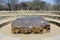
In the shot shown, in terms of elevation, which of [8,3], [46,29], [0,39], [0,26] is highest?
[0,39]

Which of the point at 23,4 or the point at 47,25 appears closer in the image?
the point at 47,25

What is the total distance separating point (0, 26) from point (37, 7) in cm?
1289

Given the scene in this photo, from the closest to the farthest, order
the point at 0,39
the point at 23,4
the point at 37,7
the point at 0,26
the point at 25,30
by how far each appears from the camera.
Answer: the point at 0,39
the point at 25,30
the point at 0,26
the point at 37,7
the point at 23,4

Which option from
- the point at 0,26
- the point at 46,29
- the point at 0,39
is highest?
the point at 0,39

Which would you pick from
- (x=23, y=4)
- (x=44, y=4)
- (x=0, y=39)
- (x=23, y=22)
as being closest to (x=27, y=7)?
(x=23, y=4)

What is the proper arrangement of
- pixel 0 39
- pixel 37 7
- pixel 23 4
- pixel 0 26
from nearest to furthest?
pixel 0 39
pixel 0 26
pixel 37 7
pixel 23 4

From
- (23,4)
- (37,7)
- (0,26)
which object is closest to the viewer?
(0,26)

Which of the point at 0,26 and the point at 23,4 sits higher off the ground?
the point at 0,26

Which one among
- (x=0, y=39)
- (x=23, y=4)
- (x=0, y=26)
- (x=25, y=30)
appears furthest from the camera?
(x=23, y=4)

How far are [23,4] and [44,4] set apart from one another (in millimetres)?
2905

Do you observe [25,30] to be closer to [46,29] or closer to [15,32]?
[15,32]

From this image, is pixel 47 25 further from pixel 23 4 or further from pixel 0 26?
pixel 23 4

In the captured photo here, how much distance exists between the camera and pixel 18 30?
23.6ft

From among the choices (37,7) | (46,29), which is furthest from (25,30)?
(37,7)
